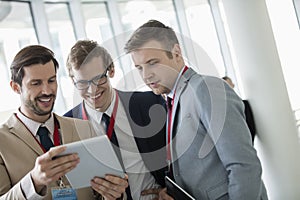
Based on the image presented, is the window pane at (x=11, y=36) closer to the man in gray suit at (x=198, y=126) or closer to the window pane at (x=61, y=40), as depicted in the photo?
the window pane at (x=61, y=40)

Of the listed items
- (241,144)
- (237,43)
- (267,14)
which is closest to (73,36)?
(237,43)

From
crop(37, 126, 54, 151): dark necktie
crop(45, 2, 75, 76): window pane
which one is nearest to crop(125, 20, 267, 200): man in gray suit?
crop(37, 126, 54, 151): dark necktie

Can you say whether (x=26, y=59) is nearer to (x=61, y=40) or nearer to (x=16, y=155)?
(x=16, y=155)

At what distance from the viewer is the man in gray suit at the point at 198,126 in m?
1.37

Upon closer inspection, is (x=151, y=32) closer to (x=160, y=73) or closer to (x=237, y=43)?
(x=160, y=73)

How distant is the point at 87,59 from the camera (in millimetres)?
1727

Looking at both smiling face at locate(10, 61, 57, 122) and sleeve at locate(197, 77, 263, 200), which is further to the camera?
smiling face at locate(10, 61, 57, 122)

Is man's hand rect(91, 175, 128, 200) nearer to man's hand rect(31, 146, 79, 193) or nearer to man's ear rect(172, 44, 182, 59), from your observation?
man's hand rect(31, 146, 79, 193)

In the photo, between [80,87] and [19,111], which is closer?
[19,111]

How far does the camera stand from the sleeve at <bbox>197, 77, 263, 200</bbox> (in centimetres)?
136

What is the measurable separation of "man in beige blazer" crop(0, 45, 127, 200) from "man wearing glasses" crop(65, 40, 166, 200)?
0.13 metres

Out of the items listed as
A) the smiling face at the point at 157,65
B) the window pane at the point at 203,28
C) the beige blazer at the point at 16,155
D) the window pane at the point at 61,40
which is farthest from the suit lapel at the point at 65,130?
the window pane at the point at 203,28

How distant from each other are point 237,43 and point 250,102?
577 millimetres

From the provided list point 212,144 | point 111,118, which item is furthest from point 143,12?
point 212,144
